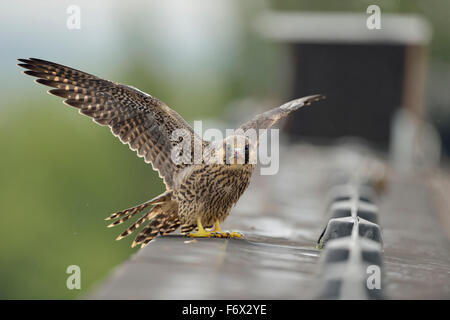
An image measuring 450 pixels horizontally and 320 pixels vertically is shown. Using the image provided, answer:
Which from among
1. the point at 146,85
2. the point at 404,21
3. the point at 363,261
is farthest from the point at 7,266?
the point at 363,261

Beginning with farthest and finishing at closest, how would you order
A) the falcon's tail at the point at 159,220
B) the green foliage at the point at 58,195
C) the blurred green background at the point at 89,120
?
the green foliage at the point at 58,195
the blurred green background at the point at 89,120
the falcon's tail at the point at 159,220

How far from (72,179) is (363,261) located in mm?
46792

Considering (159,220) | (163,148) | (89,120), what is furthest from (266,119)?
(89,120)

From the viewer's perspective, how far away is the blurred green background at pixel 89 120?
42.7 meters

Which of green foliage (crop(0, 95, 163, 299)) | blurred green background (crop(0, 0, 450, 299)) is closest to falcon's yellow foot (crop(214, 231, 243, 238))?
blurred green background (crop(0, 0, 450, 299))

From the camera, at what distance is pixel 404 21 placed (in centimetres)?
1545

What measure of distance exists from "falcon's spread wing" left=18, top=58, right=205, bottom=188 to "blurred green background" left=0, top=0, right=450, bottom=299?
2829 cm

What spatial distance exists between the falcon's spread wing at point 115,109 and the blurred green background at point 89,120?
2829 centimetres

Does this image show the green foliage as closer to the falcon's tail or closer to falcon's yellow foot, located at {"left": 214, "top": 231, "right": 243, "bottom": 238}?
the falcon's tail

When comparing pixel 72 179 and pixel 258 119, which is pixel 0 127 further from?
pixel 258 119

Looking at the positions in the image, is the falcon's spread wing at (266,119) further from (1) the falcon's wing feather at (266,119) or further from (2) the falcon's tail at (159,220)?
(2) the falcon's tail at (159,220)

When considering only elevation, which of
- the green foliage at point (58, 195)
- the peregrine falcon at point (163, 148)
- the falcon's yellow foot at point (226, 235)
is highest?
the peregrine falcon at point (163, 148)

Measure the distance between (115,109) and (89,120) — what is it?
46.9 m

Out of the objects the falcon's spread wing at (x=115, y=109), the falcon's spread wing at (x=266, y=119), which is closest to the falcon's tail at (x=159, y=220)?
the falcon's spread wing at (x=115, y=109)
